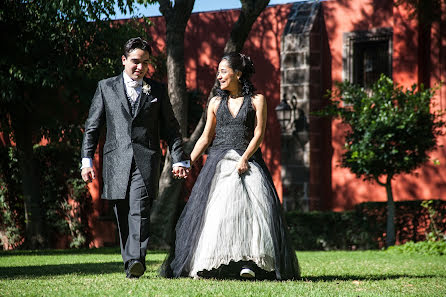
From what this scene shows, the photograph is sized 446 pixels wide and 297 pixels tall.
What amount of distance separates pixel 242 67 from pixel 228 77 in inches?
6.6

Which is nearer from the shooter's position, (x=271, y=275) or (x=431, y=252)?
(x=271, y=275)

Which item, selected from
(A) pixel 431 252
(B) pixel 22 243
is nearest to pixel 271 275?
(A) pixel 431 252

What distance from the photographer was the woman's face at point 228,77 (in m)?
6.11

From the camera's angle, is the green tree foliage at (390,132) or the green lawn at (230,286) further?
the green tree foliage at (390,132)

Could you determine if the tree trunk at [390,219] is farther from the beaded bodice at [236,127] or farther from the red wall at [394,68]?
the beaded bodice at [236,127]

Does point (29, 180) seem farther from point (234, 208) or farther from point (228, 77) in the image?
point (234, 208)

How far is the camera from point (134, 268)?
5188 mm

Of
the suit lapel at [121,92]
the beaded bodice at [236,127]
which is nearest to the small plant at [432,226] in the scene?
the beaded bodice at [236,127]

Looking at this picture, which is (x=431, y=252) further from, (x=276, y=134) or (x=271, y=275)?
(x=271, y=275)

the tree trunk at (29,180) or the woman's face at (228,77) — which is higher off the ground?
the woman's face at (228,77)

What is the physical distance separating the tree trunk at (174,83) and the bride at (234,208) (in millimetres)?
6295

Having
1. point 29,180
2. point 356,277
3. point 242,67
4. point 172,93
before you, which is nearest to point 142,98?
point 242,67

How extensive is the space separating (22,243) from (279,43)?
7847mm

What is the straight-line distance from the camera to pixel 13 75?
12.1 metres
